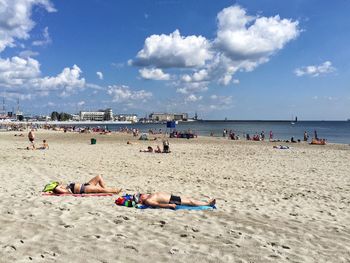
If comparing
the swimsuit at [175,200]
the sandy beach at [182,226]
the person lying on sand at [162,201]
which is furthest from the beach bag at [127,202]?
the swimsuit at [175,200]

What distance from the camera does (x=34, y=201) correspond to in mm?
7488

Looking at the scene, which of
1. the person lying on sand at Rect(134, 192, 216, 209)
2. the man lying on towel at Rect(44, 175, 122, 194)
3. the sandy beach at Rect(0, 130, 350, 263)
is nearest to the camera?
the sandy beach at Rect(0, 130, 350, 263)

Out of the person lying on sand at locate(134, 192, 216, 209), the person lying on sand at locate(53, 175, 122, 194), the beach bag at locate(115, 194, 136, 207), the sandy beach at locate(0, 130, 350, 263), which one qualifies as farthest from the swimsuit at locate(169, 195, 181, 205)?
the person lying on sand at locate(53, 175, 122, 194)

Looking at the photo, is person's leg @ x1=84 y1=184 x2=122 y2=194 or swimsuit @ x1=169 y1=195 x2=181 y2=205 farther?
person's leg @ x1=84 y1=184 x2=122 y2=194

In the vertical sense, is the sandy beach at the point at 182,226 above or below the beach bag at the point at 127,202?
below

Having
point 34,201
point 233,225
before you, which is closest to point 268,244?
point 233,225

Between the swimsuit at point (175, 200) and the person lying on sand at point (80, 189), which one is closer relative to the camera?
the swimsuit at point (175, 200)

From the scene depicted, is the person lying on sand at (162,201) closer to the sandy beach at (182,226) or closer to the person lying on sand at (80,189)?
the sandy beach at (182,226)

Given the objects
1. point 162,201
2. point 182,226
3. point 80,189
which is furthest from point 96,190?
point 182,226

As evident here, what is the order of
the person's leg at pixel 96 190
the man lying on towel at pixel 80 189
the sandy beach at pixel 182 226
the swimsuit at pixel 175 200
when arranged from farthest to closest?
the person's leg at pixel 96 190 < the man lying on towel at pixel 80 189 < the swimsuit at pixel 175 200 < the sandy beach at pixel 182 226

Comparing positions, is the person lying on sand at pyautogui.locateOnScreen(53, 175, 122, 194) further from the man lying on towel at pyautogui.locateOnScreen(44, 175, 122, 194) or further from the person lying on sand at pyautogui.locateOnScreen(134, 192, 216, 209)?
the person lying on sand at pyautogui.locateOnScreen(134, 192, 216, 209)

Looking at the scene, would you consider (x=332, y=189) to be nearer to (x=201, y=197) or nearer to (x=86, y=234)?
(x=201, y=197)

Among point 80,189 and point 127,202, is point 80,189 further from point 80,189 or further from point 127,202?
point 127,202

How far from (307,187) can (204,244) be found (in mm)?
6564
